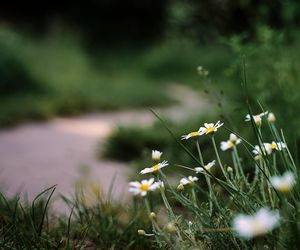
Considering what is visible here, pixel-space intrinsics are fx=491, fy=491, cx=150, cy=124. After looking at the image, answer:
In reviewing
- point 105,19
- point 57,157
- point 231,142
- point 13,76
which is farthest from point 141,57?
point 231,142

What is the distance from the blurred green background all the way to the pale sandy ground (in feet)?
0.83

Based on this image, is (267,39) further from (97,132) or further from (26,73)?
(26,73)

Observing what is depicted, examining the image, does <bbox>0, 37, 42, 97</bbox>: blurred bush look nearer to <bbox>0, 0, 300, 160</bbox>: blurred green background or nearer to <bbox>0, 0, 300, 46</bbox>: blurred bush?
<bbox>0, 0, 300, 160</bbox>: blurred green background

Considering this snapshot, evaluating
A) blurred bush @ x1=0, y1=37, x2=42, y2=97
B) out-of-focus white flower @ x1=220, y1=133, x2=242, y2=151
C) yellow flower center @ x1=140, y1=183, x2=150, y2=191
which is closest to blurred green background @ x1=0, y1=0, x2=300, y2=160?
blurred bush @ x1=0, y1=37, x2=42, y2=97

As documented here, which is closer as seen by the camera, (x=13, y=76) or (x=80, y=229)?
(x=80, y=229)

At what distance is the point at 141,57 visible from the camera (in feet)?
36.7

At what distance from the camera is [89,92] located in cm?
684

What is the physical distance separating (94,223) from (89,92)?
5056 millimetres

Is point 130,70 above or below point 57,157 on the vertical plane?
above

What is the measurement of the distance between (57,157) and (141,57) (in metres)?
7.45

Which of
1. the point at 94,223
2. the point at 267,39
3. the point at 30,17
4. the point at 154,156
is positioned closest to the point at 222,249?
the point at 154,156

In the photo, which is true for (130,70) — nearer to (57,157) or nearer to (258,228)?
(57,157)

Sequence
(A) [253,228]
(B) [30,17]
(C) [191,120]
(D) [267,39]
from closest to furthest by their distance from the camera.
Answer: (A) [253,228], (D) [267,39], (C) [191,120], (B) [30,17]

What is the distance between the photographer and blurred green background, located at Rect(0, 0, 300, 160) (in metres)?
3.40
